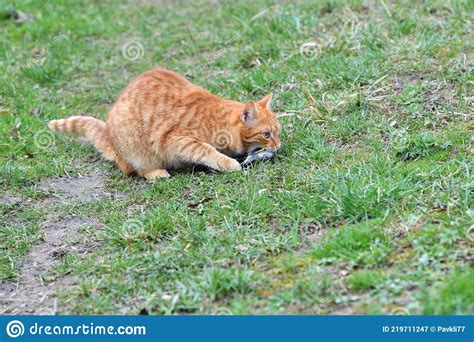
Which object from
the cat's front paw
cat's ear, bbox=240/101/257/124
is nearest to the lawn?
the cat's front paw

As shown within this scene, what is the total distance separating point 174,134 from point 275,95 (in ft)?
5.40

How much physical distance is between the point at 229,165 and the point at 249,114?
572 mm

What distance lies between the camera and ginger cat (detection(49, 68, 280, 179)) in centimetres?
779

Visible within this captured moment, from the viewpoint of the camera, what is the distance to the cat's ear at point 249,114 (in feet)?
25.5

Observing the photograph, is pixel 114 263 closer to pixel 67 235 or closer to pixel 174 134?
pixel 67 235

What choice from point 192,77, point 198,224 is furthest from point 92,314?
point 192,77

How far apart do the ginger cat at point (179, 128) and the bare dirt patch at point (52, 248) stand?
0.49 m

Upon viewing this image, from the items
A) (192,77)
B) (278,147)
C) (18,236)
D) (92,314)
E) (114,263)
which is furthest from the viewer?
(192,77)

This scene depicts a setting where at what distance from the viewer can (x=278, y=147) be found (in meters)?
7.76

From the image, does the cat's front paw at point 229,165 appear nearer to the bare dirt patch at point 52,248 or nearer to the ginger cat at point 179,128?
the ginger cat at point 179,128

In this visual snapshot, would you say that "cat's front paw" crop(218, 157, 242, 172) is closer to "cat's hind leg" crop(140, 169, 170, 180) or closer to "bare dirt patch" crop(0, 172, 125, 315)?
"cat's hind leg" crop(140, 169, 170, 180)

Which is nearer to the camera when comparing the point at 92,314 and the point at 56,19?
the point at 92,314

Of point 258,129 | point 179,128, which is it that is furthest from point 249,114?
point 179,128

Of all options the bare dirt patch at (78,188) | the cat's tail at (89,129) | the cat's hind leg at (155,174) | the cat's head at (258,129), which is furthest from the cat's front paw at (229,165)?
the cat's tail at (89,129)
